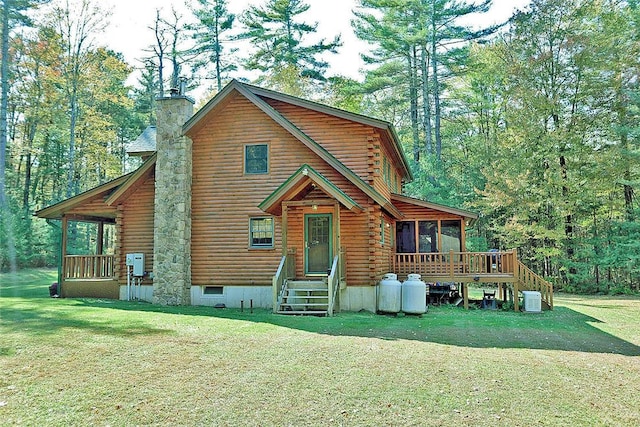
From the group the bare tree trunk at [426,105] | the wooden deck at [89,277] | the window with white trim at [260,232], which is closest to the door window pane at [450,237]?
the window with white trim at [260,232]

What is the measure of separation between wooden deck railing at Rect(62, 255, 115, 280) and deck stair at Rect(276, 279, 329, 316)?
24.3ft

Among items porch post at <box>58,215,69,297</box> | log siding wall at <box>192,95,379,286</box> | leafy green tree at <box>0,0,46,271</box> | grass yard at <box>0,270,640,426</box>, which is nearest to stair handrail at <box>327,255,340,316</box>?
grass yard at <box>0,270,640,426</box>

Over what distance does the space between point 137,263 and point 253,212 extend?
4.42 m

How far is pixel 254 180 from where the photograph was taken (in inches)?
611

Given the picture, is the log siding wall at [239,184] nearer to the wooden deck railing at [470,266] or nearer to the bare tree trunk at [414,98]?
the wooden deck railing at [470,266]

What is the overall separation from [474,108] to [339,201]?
23028mm

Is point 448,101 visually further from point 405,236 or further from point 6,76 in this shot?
point 6,76

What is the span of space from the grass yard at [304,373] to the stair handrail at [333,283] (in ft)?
4.42

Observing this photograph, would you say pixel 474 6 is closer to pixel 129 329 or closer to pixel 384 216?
pixel 384 216

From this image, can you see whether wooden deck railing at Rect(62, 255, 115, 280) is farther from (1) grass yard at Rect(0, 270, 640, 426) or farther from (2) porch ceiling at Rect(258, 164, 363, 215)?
(2) porch ceiling at Rect(258, 164, 363, 215)

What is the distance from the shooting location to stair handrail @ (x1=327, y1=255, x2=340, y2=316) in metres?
12.6

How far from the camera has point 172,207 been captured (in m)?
15.2

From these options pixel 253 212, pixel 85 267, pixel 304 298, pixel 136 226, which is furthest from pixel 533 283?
pixel 85 267

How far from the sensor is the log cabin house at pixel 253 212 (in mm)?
14742
